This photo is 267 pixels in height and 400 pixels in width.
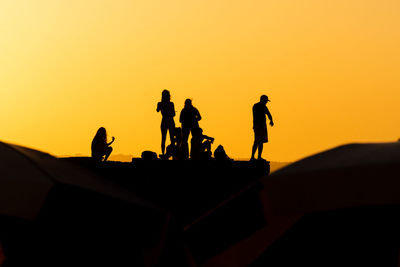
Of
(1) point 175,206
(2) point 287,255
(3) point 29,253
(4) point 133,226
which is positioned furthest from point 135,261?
(1) point 175,206

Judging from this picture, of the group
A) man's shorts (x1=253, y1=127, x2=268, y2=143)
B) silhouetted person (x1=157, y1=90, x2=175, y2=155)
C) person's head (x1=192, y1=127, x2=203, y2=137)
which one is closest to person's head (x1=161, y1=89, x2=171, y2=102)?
silhouetted person (x1=157, y1=90, x2=175, y2=155)

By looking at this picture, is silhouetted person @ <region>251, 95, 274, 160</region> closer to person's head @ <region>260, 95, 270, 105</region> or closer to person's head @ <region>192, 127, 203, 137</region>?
person's head @ <region>260, 95, 270, 105</region>

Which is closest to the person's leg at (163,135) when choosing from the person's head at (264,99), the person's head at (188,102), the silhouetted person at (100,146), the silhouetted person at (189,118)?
the silhouetted person at (189,118)

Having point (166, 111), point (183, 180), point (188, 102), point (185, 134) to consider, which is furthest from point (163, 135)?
point (183, 180)

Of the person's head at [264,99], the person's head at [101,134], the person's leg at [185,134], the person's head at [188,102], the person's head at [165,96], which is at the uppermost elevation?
the person's head at [165,96]

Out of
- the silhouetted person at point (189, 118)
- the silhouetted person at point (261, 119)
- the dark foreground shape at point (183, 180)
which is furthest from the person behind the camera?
the dark foreground shape at point (183, 180)

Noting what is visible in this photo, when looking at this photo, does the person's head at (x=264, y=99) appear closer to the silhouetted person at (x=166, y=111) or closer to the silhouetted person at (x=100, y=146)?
the silhouetted person at (x=166, y=111)

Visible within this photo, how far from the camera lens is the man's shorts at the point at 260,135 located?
72.5ft

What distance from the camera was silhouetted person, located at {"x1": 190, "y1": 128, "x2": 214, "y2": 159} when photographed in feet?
74.6

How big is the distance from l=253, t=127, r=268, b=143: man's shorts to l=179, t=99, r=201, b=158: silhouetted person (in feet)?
4.17

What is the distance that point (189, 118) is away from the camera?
73.2 ft

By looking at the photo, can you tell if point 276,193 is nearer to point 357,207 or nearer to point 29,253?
point 357,207

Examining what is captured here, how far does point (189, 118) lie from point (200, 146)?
89cm

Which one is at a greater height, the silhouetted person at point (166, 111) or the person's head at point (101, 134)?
the silhouetted person at point (166, 111)
